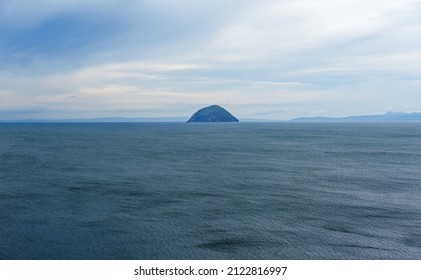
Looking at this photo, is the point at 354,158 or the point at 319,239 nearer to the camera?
the point at 319,239

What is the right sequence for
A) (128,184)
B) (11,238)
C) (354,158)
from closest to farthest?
1. (11,238)
2. (128,184)
3. (354,158)

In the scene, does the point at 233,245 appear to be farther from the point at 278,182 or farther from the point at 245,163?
the point at 245,163

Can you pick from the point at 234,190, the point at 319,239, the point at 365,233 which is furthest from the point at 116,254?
the point at 234,190

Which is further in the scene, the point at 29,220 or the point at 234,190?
the point at 234,190

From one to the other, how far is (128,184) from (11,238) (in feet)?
96.8

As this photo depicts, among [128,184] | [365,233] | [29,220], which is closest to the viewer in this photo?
[365,233]

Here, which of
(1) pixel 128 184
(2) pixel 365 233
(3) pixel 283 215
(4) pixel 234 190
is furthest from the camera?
(1) pixel 128 184

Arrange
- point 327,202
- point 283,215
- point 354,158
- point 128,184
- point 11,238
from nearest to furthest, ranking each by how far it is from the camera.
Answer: point 11,238, point 283,215, point 327,202, point 128,184, point 354,158

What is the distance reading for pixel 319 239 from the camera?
3841 centimetres

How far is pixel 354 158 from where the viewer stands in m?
105

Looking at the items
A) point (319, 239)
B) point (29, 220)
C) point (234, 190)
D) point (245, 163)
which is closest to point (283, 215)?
point (319, 239)

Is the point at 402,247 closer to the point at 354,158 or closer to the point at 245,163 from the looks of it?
the point at 245,163

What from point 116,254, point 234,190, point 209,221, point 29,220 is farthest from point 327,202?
point 29,220

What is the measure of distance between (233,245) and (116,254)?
11.1m
